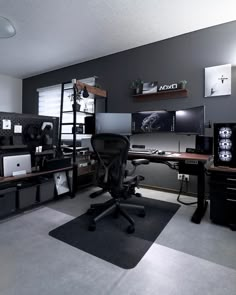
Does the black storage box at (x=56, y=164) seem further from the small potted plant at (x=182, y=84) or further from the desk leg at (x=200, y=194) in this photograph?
the small potted plant at (x=182, y=84)

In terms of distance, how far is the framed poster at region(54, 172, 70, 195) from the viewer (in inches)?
105

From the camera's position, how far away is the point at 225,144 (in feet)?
6.74

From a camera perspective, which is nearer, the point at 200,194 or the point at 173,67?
the point at 200,194

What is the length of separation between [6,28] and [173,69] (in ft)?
8.72

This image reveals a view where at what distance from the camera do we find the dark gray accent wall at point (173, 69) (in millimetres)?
2688

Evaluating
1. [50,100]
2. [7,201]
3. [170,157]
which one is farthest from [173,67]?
[50,100]

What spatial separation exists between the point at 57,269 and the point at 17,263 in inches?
13.0

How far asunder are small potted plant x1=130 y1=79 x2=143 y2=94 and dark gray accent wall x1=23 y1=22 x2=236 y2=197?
0.40 feet

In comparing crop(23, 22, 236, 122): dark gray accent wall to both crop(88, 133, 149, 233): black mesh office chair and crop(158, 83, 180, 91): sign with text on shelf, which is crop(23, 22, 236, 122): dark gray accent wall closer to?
crop(158, 83, 180, 91): sign with text on shelf

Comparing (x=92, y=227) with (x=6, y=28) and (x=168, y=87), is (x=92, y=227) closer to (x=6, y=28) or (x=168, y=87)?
(x=168, y=87)

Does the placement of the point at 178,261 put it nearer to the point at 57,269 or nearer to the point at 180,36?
the point at 57,269

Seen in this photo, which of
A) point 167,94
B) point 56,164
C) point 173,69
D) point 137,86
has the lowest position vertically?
point 56,164

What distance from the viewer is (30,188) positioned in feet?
7.36

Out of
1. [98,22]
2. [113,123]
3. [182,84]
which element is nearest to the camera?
[98,22]
